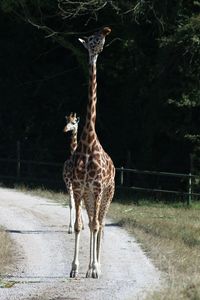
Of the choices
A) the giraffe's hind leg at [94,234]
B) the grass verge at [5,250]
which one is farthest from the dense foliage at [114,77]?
the giraffe's hind leg at [94,234]

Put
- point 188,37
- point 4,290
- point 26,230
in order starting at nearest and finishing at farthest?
point 4,290, point 26,230, point 188,37

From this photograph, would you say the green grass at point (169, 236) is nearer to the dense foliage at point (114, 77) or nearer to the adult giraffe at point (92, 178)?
the adult giraffe at point (92, 178)

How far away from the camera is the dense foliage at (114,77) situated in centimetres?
2564

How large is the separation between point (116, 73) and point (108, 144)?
3.09 metres

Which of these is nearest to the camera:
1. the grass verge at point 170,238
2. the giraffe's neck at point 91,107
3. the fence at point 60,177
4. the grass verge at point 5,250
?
the grass verge at point 170,238

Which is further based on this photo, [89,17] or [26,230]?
[89,17]

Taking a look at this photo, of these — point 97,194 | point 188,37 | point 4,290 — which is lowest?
point 4,290

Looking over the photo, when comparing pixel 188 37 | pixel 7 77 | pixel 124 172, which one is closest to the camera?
pixel 188 37

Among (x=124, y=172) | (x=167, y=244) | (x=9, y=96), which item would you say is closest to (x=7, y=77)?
(x=9, y=96)

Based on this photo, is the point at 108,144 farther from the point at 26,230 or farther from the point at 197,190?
the point at 26,230

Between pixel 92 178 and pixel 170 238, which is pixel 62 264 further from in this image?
pixel 170 238

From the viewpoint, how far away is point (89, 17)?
28.6 m

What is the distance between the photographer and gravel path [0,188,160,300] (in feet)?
35.3

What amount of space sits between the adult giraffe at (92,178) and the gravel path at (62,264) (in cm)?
48
